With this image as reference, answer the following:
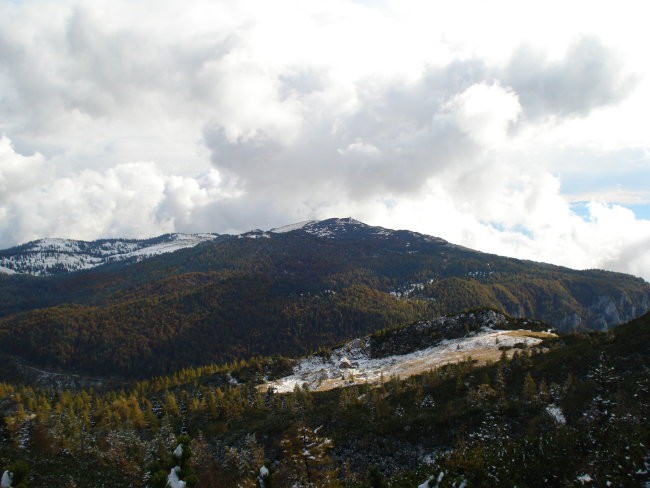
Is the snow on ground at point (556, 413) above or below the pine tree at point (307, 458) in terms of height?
below

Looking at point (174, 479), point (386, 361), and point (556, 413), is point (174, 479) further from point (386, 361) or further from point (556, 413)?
point (386, 361)

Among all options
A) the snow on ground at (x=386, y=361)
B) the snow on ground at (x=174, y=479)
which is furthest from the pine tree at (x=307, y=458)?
the snow on ground at (x=386, y=361)

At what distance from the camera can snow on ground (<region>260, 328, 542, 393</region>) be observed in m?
114

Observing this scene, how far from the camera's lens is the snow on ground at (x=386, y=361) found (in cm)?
11444

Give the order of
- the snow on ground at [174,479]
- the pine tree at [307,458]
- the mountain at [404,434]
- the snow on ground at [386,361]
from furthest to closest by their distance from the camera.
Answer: the snow on ground at [386,361], the pine tree at [307,458], the mountain at [404,434], the snow on ground at [174,479]

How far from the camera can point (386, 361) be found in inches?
5394

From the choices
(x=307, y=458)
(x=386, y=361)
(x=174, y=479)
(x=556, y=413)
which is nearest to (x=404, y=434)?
(x=556, y=413)

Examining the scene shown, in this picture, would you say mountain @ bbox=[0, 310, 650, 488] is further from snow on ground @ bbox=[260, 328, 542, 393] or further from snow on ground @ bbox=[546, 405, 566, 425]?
snow on ground @ bbox=[260, 328, 542, 393]

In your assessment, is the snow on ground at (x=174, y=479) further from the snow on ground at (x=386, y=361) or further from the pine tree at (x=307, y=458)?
the snow on ground at (x=386, y=361)

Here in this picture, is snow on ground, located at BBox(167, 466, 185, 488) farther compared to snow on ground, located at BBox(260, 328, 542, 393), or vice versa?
snow on ground, located at BBox(260, 328, 542, 393)

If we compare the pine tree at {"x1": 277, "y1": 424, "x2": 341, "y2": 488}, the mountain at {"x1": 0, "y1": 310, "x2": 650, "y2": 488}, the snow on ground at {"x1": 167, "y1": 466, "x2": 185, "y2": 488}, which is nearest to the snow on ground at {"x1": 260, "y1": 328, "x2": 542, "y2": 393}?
the mountain at {"x1": 0, "y1": 310, "x2": 650, "y2": 488}

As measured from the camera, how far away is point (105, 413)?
112562 mm

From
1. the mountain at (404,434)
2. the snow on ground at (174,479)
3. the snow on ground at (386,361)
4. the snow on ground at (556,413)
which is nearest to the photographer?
the snow on ground at (174,479)

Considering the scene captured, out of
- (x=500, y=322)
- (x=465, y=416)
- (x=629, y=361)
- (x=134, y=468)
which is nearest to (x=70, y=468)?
(x=134, y=468)
